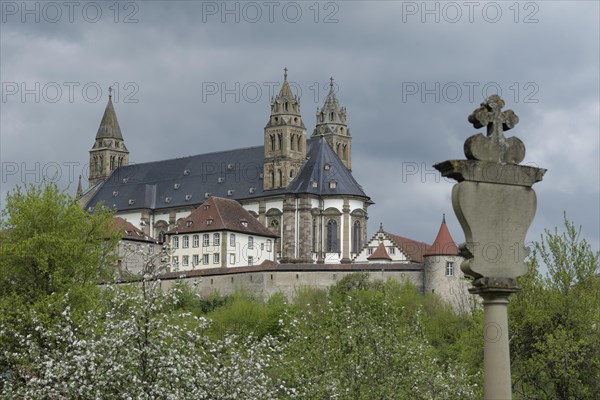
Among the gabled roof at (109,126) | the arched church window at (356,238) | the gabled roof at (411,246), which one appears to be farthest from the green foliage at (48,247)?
the gabled roof at (109,126)

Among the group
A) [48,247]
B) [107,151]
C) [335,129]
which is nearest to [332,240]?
[335,129]

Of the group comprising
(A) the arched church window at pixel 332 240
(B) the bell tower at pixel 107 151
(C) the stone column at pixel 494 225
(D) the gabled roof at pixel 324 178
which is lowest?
(C) the stone column at pixel 494 225

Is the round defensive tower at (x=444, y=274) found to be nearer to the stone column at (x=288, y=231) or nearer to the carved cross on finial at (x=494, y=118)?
the stone column at (x=288, y=231)

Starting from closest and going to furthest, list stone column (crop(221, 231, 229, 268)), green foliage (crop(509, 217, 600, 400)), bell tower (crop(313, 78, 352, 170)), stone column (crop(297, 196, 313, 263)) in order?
green foliage (crop(509, 217, 600, 400)), stone column (crop(221, 231, 229, 268)), stone column (crop(297, 196, 313, 263)), bell tower (crop(313, 78, 352, 170))

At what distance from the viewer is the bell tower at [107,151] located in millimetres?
140500

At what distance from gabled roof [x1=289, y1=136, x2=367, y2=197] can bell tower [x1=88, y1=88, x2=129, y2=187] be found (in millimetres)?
33305

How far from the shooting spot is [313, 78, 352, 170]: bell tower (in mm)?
139750

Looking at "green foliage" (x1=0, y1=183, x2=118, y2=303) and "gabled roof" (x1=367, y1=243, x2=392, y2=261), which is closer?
"green foliage" (x1=0, y1=183, x2=118, y2=303)

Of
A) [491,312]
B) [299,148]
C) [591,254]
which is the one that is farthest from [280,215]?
[491,312]

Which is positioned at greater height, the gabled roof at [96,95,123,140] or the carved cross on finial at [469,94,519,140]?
the gabled roof at [96,95,123,140]

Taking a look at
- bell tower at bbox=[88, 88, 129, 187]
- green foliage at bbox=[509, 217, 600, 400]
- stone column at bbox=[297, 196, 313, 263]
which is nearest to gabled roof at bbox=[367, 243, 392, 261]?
stone column at bbox=[297, 196, 313, 263]

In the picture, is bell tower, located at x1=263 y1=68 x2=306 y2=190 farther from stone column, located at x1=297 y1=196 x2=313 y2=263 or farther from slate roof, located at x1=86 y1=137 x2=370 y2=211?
stone column, located at x1=297 y1=196 x2=313 y2=263

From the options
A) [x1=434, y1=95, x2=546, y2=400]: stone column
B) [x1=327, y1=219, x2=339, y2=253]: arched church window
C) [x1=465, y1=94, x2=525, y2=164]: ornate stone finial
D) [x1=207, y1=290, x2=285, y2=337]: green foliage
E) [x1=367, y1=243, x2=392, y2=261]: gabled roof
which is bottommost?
[x1=207, y1=290, x2=285, y2=337]: green foliage

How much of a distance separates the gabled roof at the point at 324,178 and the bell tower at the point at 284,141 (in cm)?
111
